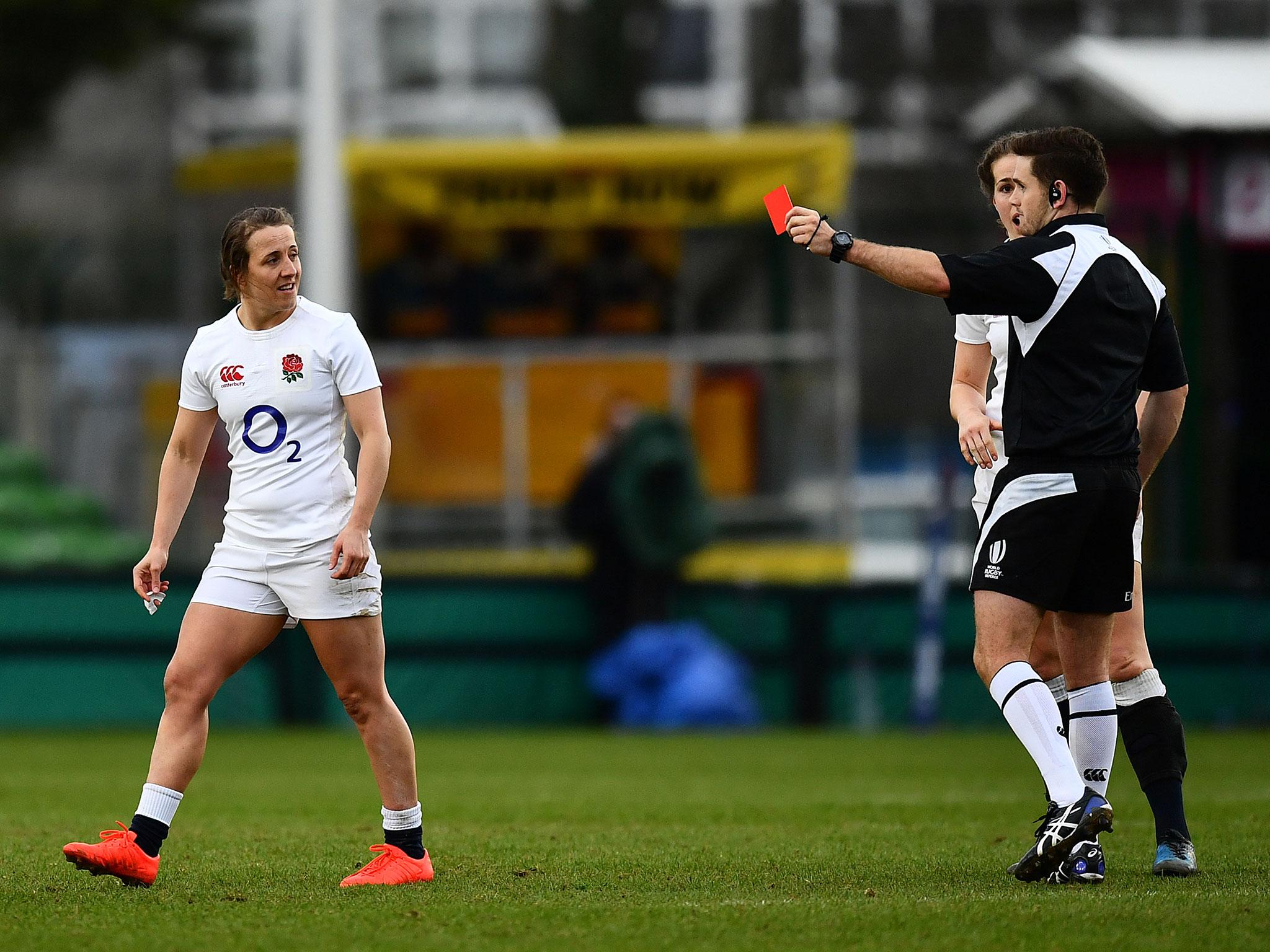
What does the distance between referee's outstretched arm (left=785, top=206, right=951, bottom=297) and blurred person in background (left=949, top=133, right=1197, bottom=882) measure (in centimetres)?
37

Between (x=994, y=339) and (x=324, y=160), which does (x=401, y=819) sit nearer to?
(x=994, y=339)

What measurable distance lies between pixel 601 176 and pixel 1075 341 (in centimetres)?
1134

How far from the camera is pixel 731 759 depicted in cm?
1132

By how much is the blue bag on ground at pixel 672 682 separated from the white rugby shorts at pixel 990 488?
7.60 meters

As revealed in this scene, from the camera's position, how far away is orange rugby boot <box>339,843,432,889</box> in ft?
19.6

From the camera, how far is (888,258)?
545 cm

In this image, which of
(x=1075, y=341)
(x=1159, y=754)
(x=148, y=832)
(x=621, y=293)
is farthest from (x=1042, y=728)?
(x=621, y=293)

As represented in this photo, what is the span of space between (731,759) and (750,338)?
21.9 feet

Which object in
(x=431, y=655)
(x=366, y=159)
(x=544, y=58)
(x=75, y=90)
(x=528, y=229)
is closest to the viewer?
(x=431, y=655)

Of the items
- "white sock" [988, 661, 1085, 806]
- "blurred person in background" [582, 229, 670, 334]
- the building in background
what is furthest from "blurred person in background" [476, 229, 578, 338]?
"white sock" [988, 661, 1085, 806]

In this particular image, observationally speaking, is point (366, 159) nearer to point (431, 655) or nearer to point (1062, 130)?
point (431, 655)

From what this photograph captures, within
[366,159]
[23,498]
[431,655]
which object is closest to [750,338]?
[366,159]

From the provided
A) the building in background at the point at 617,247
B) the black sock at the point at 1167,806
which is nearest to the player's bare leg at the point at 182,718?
the black sock at the point at 1167,806

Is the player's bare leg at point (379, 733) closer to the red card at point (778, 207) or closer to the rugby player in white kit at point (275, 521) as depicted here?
the rugby player in white kit at point (275, 521)
